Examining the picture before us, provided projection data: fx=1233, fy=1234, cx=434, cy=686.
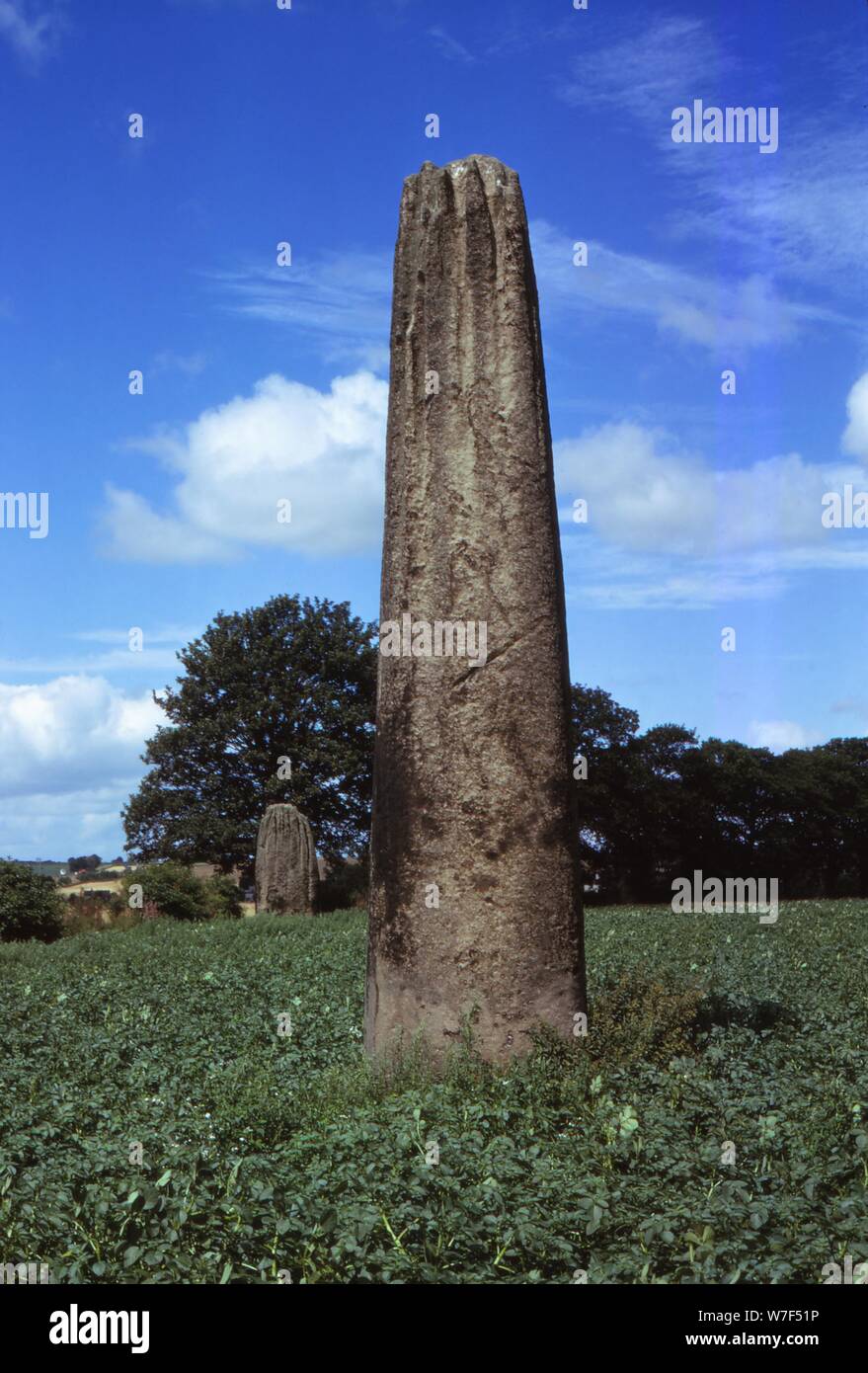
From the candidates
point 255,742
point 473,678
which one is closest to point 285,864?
point 255,742

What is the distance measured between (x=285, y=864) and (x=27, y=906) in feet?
19.4

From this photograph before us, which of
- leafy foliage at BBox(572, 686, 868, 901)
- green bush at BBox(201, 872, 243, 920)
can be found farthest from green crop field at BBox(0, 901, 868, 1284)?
leafy foliage at BBox(572, 686, 868, 901)

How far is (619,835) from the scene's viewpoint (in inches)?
1560

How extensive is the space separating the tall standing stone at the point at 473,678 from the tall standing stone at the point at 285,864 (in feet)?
68.3

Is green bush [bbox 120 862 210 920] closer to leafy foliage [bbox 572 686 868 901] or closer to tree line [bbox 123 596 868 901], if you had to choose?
tree line [bbox 123 596 868 901]

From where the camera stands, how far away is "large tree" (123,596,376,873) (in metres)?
40.4

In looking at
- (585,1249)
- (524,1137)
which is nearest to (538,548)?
(524,1137)

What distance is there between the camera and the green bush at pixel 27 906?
84.7ft

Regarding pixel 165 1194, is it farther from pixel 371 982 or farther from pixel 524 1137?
pixel 371 982

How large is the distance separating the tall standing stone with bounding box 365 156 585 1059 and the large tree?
3105 cm

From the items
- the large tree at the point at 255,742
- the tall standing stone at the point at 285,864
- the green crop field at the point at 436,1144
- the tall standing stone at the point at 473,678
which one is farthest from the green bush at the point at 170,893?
the tall standing stone at the point at 473,678

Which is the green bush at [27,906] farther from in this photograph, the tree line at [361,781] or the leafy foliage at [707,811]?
the leafy foliage at [707,811]

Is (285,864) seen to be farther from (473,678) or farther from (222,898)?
(473,678)

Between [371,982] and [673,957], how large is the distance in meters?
6.93
